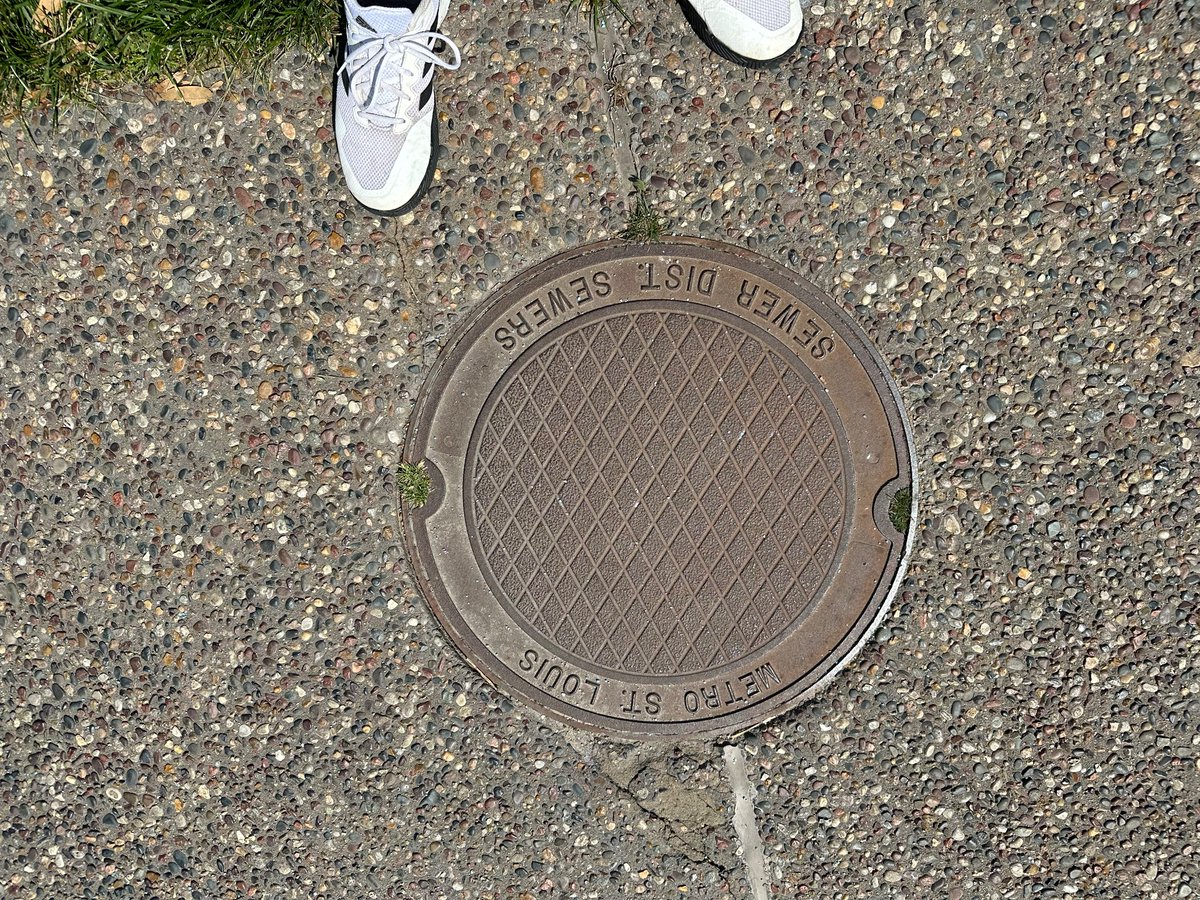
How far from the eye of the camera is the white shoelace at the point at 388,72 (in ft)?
7.41

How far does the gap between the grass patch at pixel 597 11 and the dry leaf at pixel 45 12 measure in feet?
4.38

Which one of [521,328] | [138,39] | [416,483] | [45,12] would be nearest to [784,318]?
[521,328]

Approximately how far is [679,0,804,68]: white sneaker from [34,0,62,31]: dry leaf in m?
1.65

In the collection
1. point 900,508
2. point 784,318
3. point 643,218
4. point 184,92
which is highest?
point 184,92

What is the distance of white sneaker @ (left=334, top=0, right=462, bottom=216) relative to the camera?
226 centimetres

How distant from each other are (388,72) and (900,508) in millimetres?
1734

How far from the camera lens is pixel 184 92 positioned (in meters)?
2.37

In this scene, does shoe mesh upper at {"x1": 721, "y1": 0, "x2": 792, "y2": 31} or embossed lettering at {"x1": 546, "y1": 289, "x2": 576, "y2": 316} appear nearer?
shoe mesh upper at {"x1": 721, "y1": 0, "x2": 792, "y2": 31}

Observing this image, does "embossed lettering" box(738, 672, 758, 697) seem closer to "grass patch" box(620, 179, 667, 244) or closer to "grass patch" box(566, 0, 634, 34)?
"grass patch" box(620, 179, 667, 244)

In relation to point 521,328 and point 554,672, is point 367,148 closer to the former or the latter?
point 521,328

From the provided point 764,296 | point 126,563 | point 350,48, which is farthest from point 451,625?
point 350,48

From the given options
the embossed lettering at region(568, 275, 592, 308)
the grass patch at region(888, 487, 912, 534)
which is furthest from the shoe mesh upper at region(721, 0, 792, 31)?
the grass patch at region(888, 487, 912, 534)

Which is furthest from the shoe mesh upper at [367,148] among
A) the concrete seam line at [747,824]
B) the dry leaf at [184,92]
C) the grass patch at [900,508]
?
the concrete seam line at [747,824]

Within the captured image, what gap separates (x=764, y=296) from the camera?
236cm
